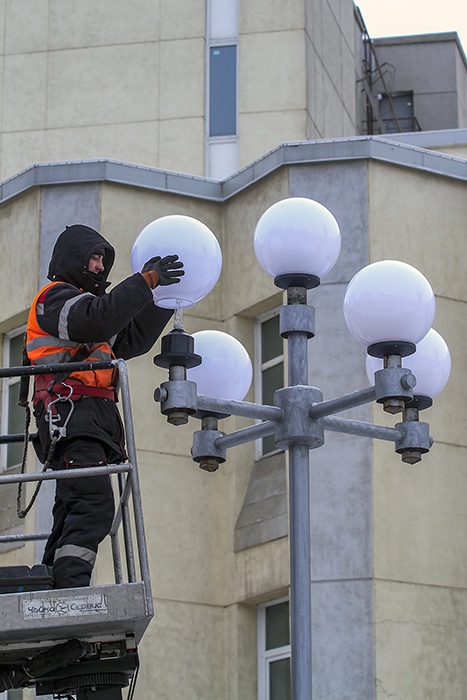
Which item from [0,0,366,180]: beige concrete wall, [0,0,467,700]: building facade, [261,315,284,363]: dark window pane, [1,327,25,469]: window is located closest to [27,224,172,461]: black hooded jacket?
[0,0,467,700]: building facade

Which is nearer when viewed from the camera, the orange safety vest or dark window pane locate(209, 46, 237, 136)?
the orange safety vest

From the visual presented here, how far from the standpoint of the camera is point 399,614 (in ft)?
55.4

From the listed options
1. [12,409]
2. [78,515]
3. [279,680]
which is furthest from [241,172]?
[78,515]

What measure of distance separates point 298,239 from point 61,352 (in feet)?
5.30

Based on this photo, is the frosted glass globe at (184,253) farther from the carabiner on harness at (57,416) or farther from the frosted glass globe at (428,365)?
the frosted glass globe at (428,365)

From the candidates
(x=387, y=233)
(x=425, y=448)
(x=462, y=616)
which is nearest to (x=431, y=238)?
(x=387, y=233)

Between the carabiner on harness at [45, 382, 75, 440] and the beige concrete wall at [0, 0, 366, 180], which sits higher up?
the beige concrete wall at [0, 0, 366, 180]

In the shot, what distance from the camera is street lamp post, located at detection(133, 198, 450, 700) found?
952 cm

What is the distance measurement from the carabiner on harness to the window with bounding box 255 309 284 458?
962cm

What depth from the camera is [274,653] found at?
18.0m

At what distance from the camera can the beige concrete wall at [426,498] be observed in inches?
663

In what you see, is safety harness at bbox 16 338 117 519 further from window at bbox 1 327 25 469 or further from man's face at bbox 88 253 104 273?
window at bbox 1 327 25 469

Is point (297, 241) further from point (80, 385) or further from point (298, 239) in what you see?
point (80, 385)

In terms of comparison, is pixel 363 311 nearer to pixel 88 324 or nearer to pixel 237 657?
pixel 88 324
